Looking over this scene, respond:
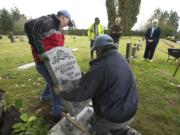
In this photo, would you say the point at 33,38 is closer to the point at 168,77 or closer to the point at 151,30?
the point at 168,77

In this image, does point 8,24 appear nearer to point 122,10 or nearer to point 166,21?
point 122,10

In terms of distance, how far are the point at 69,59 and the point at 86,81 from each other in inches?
42.3

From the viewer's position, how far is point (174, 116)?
6.56 meters

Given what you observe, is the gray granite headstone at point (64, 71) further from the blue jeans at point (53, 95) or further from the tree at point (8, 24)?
the tree at point (8, 24)

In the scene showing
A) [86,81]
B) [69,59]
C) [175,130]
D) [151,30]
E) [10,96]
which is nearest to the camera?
[86,81]

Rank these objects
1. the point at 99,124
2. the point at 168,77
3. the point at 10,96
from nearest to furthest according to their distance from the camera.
→ 1. the point at 99,124
2. the point at 10,96
3. the point at 168,77

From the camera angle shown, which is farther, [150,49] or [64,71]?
[150,49]

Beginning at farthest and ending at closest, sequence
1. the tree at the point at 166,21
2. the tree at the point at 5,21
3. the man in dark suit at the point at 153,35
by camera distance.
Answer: the tree at the point at 166,21, the tree at the point at 5,21, the man in dark suit at the point at 153,35

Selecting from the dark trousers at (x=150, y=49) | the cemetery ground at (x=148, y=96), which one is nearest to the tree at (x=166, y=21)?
the dark trousers at (x=150, y=49)

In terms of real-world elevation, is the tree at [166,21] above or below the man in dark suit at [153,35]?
below

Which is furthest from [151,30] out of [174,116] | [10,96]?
[10,96]

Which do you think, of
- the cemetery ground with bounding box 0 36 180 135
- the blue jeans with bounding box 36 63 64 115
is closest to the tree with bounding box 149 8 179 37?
the cemetery ground with bounding box 0 36 180 135

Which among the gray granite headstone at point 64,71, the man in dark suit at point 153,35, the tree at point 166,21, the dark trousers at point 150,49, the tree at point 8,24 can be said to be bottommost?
the tree at point 166,21

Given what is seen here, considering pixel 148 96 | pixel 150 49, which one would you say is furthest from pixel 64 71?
pixel 150 49
